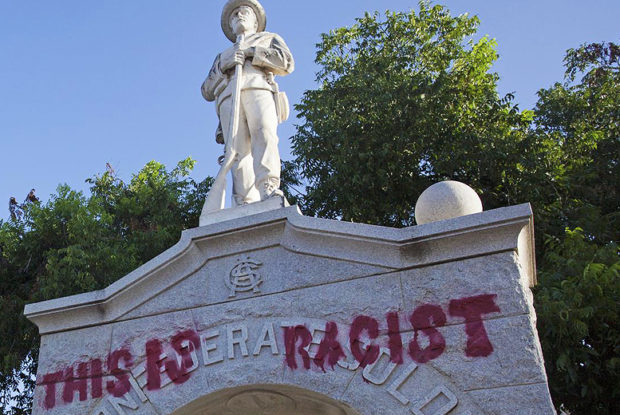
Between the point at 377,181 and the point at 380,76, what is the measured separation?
2627 mm

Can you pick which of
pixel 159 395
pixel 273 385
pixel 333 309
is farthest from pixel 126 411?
pixel 333 309

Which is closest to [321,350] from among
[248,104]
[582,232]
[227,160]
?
[227,160]

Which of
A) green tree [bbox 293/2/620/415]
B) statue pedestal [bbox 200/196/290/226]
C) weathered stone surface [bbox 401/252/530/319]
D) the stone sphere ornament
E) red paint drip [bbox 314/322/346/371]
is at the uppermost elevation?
green tree [bbox 293/2/620/415]

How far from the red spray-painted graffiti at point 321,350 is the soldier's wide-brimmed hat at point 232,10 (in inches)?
149

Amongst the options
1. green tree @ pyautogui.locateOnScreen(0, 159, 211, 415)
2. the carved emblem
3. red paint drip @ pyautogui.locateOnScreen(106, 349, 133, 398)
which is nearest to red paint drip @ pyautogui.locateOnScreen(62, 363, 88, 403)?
red paint drip @ pyautogui.locateOnScreen(106, 349, 133, 398)

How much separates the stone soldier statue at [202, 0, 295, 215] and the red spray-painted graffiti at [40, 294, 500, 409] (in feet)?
4.94

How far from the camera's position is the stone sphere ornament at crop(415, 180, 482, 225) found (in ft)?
16.9

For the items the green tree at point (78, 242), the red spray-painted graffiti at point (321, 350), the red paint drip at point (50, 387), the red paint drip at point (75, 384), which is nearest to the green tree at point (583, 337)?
the red spray-painted graffiti at point (321, 350)

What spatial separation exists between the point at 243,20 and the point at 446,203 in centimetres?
352

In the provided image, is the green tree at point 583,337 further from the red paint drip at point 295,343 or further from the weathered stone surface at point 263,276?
the red paint drip at point 295,343

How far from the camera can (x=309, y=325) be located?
505 cm

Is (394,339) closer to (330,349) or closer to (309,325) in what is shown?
(330,349)

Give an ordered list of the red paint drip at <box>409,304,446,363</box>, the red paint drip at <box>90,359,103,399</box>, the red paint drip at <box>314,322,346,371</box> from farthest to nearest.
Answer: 1. the red paint drip at <box>90,359,103,399</box>
2. the red paint drip at <box>314,322,346,371</box>
3. the red paint drip at <box>409,304,446,363</box>

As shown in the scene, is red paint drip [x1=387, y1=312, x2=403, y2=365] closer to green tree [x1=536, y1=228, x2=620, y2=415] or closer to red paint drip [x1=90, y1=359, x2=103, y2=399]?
red paint drip [x1=90, y1=359, x2=103, y2=399]
